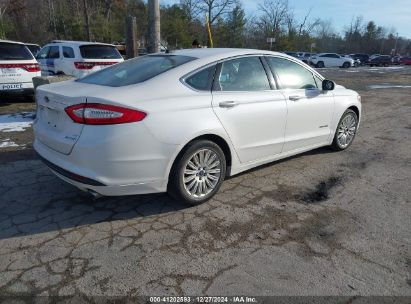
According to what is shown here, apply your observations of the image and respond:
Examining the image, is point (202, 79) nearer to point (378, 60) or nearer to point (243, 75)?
point (243, 75)

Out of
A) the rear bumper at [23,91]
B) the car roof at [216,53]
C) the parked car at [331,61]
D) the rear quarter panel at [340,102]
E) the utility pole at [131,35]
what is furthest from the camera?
the parked car at [331,61]

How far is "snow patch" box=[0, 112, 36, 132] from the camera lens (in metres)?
6.93

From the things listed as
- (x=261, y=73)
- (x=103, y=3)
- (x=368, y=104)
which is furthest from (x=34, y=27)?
(x=261, y=73)

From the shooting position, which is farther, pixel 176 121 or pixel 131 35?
pixel 131 35

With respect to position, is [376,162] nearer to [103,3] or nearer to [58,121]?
[58,121]

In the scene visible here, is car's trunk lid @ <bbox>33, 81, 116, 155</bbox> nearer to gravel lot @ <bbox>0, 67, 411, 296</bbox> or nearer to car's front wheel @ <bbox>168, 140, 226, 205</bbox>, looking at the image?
gravel lot @ <bbox>0, 67, 411, 296</bbox>

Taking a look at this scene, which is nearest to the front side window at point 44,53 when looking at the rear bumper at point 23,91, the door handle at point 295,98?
the rear bumper at point 23,91

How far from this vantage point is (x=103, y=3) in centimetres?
5338

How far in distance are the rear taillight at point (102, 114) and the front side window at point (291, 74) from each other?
2183 millimetres

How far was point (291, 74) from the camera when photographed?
4.80m

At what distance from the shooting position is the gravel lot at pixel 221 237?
2697mm

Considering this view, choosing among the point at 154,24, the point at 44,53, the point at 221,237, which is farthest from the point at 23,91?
the point at 221,237

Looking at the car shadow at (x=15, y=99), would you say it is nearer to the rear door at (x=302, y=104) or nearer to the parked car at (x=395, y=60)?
the rear door at (x=302, y=104)

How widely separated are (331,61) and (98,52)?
3415 centimetres
